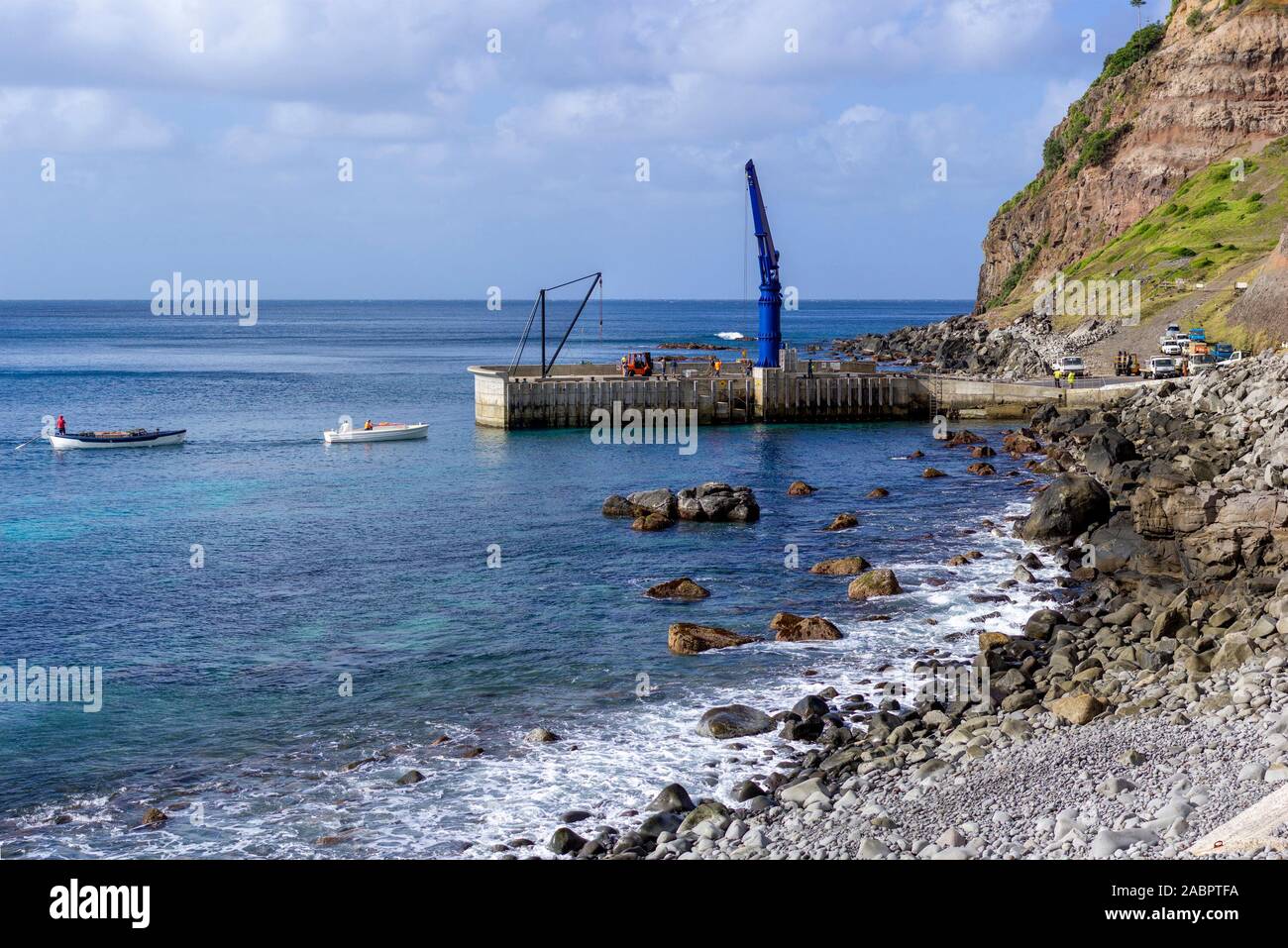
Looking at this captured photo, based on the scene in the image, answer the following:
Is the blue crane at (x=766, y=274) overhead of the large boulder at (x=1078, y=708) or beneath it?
overhead

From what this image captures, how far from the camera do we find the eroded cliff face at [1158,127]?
138 metres

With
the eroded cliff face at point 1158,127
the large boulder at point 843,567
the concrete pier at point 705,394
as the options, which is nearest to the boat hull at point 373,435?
the concrete pier at point 705,394

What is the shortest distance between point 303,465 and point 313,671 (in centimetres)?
4280

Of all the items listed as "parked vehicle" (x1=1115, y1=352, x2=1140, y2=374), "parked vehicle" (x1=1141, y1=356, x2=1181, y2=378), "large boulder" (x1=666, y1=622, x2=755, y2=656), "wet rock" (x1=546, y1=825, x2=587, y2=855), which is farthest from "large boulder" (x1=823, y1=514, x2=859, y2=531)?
"parked vehicle" (x1=1115, y1=352, x2=1140, y2=374)

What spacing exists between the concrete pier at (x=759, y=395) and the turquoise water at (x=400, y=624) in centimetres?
915

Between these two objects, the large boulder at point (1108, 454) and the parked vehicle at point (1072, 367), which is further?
the parked vehicle at point (1072, 367)

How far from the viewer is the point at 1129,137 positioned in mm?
149625

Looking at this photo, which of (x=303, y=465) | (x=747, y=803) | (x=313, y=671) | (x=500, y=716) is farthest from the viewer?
(x=303, y=465)

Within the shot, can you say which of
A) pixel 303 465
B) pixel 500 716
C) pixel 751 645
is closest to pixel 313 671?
pixel 500 716

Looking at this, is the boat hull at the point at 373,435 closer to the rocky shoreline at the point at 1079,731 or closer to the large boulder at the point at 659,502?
the large boulder at the point at 659,502

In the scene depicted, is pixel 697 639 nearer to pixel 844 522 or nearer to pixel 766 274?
pixel 844 522

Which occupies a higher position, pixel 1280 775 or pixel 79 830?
pixel 1280 775
